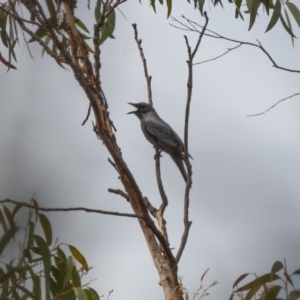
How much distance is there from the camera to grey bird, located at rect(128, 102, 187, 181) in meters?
5.18

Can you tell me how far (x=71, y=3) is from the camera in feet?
9.28

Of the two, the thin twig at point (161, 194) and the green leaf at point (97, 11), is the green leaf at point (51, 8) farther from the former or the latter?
the thin twig at point (161, 194)

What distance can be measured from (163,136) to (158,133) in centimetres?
5

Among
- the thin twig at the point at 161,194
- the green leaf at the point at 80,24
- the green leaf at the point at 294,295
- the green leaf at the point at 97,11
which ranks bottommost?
the green leaf at the point at 294,295

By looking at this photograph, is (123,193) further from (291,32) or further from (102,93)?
(291,32)

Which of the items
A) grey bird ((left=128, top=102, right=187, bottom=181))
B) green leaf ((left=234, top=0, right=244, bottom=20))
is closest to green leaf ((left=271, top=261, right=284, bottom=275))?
green leaf ((left=234, top=0, right=244, bottom=20))

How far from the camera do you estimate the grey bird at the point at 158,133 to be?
518cm

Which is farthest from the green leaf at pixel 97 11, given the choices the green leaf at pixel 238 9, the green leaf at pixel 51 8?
the green leaf at pixel 238 9

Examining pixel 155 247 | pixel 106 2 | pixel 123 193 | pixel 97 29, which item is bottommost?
pixel 155 247

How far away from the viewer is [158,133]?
540 cm

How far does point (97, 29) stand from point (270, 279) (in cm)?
106

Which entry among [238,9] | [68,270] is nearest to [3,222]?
[68,270]

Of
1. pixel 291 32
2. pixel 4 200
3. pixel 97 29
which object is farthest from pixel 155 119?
pixel 4 200

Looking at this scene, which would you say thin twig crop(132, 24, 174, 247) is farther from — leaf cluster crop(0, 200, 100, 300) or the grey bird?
the grey bird
